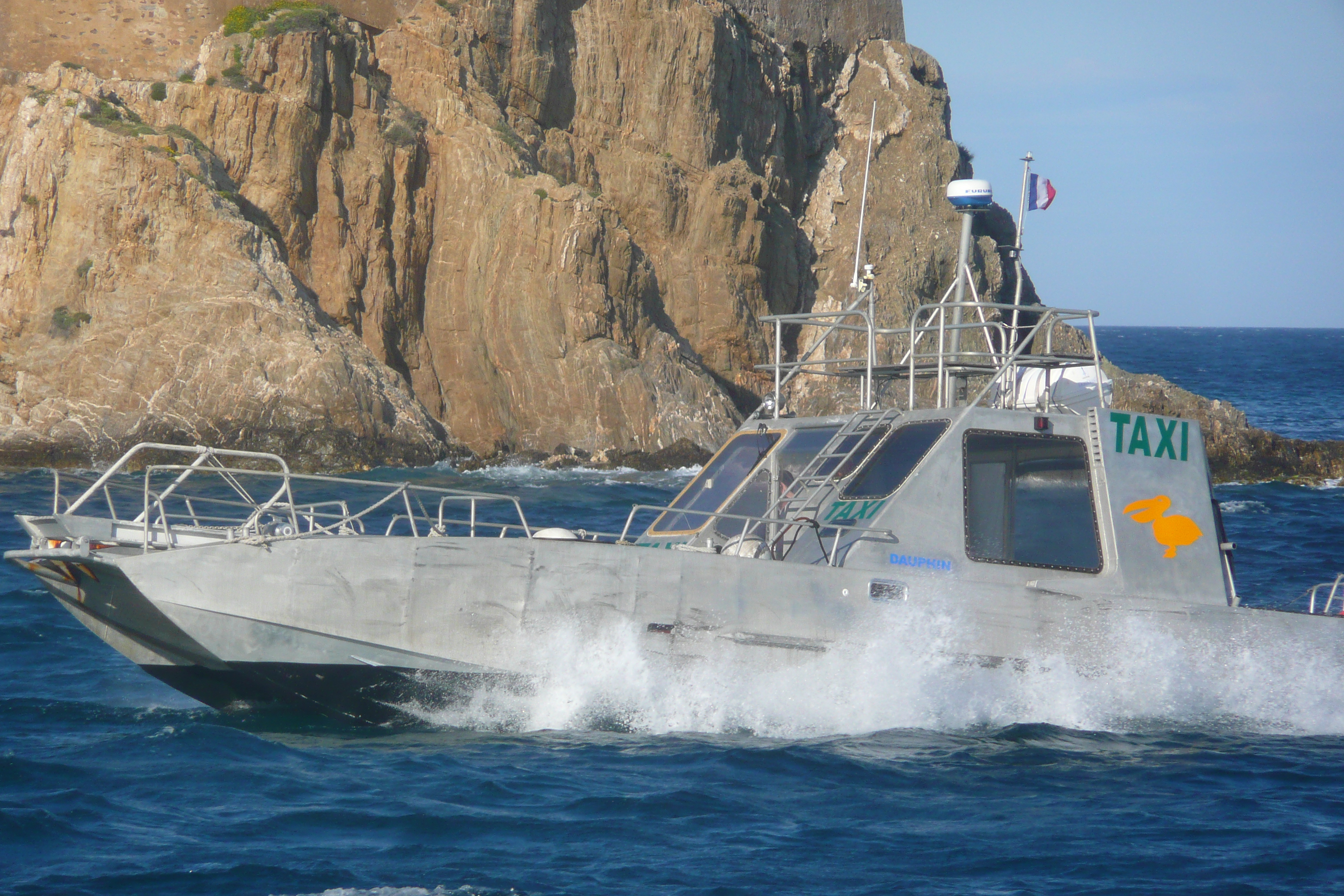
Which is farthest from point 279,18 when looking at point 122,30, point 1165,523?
point 1165,523

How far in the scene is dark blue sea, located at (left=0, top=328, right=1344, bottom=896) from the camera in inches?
242

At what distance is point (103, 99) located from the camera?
94.5ft

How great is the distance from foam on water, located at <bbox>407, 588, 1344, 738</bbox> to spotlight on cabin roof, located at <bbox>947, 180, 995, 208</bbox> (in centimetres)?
345

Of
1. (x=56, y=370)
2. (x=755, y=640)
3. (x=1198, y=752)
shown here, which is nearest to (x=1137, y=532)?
(x=1198, y=752)

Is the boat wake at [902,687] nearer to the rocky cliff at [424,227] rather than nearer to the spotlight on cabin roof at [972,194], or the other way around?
the spotlight on cabin roof at [972,194]

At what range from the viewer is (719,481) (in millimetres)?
10195

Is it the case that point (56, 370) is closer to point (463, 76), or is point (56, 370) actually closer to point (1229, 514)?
point (463, 76)

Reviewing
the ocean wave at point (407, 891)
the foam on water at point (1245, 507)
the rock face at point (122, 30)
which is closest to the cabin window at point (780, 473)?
the ocean wave at point (407, 891)

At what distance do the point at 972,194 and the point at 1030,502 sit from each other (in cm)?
259

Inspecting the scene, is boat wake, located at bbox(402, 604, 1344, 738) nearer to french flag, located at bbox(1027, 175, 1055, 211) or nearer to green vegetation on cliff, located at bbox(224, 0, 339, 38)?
french flag, located at bbox(1027, 175, 1055, 211)

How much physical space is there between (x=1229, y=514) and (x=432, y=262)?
19.3 meters

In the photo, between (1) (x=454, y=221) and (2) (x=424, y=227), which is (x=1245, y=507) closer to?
(1) (x=454, y=221)

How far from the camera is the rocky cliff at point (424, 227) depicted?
2622 cm

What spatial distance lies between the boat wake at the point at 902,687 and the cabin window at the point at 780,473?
164 centimetres
